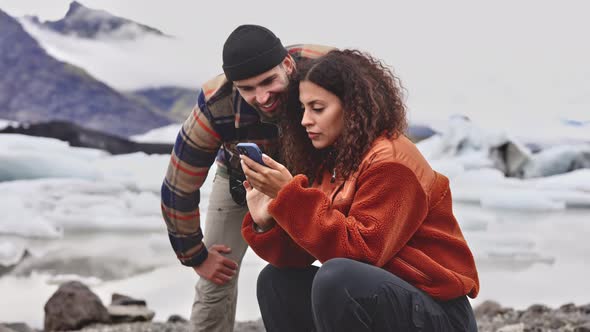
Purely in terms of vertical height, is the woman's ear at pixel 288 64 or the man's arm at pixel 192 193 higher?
the woman's ear at pixel 288 64

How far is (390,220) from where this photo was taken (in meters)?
1.76

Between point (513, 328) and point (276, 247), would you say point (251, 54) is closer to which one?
point (276, 247)

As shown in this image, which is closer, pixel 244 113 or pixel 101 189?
pixel 244 113

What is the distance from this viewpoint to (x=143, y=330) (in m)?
4.44

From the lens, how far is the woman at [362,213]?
1.75m

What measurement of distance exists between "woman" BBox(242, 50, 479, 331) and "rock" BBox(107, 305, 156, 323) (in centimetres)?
323

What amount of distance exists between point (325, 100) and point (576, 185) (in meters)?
4.52

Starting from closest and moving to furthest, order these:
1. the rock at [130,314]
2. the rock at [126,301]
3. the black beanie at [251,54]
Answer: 1. the black beanie at [251,54]
2. the rock at [130,314]
3. the rock at [126,301]

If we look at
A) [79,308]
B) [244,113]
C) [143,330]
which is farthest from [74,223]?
[244,113]

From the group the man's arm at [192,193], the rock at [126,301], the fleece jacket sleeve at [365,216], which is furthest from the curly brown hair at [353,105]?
the rock at [126,301]

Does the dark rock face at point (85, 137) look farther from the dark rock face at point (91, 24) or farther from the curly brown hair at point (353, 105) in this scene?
the curly brown hair at point (353, 105)

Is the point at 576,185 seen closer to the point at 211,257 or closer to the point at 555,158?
the point at 555,158

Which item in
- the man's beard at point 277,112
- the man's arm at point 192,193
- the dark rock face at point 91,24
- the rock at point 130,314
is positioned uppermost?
the man's beard at point 277,112

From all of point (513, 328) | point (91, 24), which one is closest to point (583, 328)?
point (513, 328)
